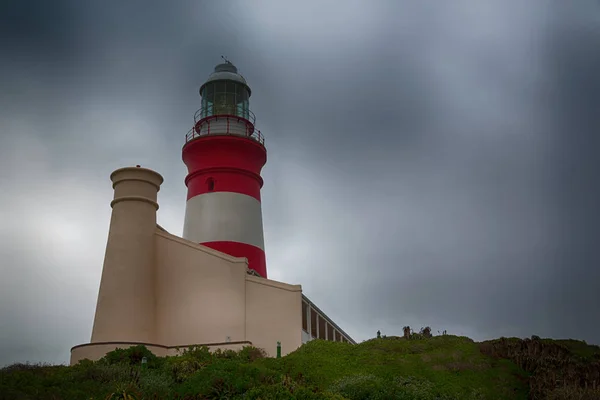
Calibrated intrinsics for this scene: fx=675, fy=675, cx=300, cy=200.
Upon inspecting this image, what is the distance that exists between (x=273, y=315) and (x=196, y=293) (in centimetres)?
312

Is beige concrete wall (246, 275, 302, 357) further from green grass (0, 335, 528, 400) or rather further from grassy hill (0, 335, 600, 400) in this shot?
green grass (0, 335, 528, 400)

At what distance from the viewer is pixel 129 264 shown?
Answer: 2519 centimetres

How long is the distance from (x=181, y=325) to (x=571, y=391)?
14408 millimetres

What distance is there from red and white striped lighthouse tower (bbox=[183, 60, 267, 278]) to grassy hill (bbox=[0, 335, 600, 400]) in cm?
807

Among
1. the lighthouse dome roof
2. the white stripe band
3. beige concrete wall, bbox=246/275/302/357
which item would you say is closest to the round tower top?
the lighthouse dome roof

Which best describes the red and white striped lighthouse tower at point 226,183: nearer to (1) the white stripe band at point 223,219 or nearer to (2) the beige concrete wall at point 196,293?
(1) the white stripe band at point 223,219

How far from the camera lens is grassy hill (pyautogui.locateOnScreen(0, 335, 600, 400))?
1562 centimetres

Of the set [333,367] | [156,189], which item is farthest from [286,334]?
[156,189]

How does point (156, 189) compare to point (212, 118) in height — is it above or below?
below

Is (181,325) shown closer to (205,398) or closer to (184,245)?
(184,245)

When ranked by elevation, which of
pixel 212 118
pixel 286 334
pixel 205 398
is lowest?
pixel 205 398

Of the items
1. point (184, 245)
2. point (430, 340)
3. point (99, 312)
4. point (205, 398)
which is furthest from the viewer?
point (184, 245)

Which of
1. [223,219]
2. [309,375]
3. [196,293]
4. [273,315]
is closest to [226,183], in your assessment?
[223,219]

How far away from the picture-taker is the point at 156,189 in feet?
87.1
